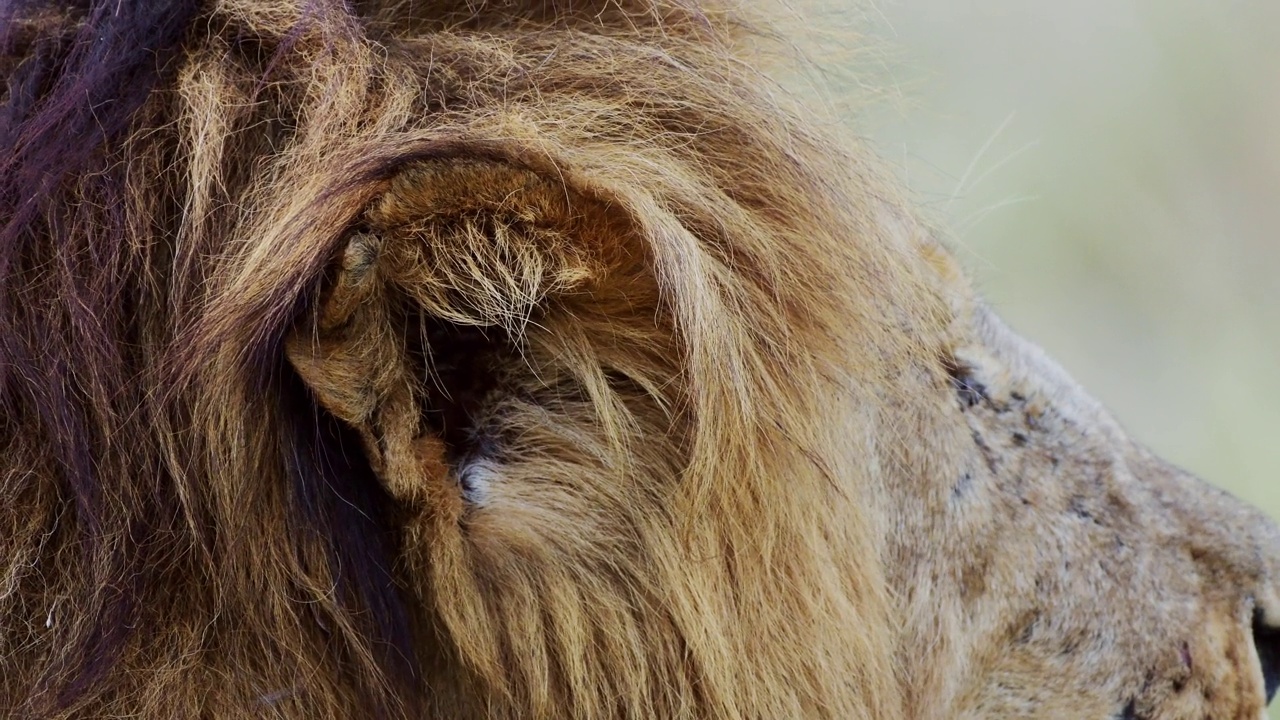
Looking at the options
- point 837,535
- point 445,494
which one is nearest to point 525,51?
point 445,494

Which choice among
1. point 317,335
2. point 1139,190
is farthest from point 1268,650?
point 1139,190

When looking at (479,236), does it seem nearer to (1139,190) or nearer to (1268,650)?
(1268,650)

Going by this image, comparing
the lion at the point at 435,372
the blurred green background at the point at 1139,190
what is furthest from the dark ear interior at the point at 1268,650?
the blurred green background at the point at 1139,190

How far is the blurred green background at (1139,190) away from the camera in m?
4.82

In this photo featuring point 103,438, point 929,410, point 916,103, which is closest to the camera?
point 103,438

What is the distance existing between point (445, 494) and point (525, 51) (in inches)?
18.1

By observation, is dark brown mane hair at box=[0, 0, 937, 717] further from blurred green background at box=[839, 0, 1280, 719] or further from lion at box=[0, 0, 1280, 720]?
blurred green background at box=[839, 0, 1280, 719]

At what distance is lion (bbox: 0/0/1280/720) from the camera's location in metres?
1.01

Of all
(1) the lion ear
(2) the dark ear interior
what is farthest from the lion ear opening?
(2) the dark ear interior

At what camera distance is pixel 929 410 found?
136 centimetres

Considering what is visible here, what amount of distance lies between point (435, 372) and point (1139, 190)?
4864 mm

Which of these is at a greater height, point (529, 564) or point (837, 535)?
point (837, 535)

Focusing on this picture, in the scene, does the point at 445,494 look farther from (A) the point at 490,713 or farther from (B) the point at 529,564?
(A) the point at 490,713

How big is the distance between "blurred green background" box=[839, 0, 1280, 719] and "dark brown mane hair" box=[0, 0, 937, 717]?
3.66 m
